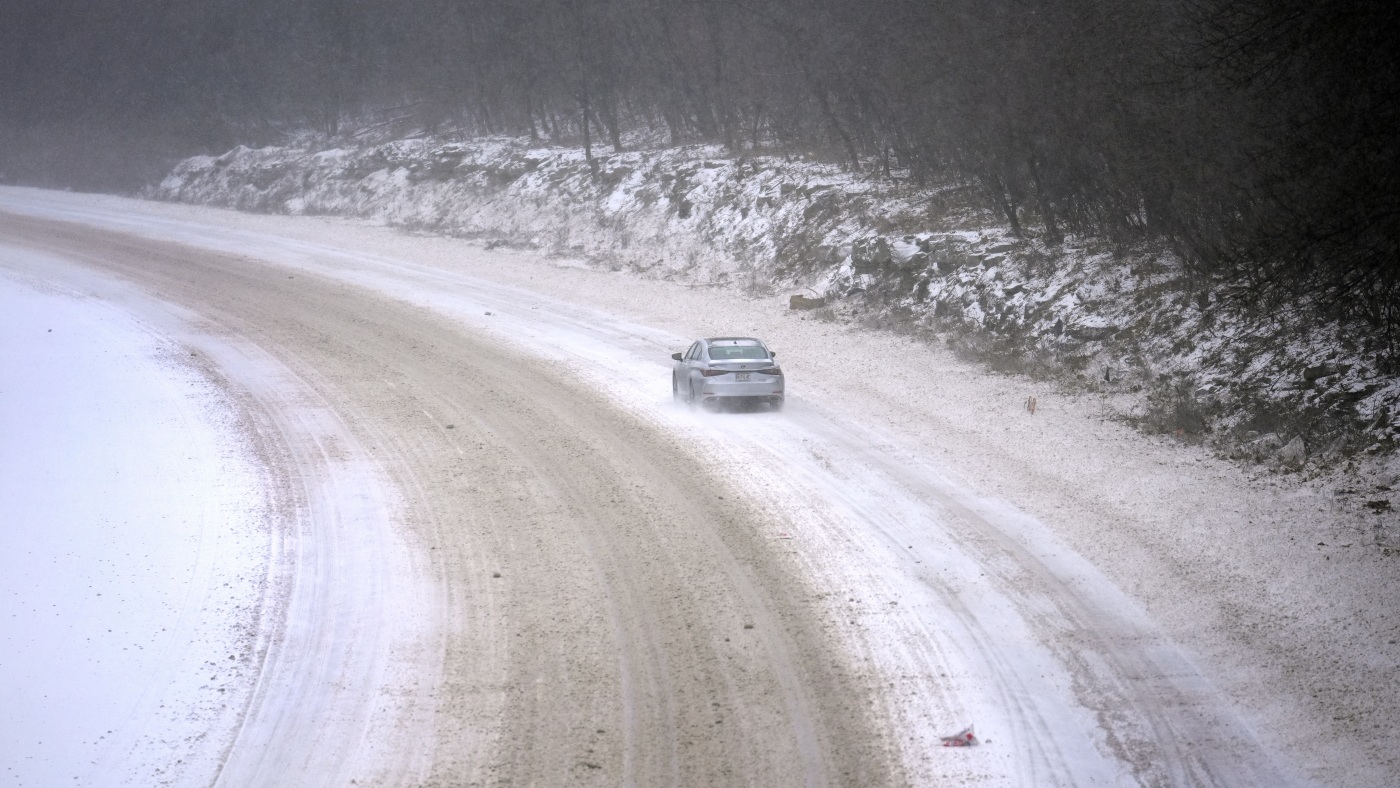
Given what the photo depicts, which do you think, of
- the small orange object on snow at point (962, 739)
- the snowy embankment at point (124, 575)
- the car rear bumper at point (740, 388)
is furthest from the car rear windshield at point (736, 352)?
the small orange object on snow at point (962, 739)

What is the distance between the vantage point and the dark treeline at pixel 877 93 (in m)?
11.4

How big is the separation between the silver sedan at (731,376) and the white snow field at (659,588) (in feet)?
1.41

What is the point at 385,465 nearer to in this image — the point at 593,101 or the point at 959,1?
the point at 959,1

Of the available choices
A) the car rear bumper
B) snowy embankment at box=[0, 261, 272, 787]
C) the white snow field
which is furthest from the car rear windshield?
snowy embankment at box=[0, 261, 272, 787]

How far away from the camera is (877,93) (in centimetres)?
2962

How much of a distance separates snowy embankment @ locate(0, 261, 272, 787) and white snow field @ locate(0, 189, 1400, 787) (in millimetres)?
49

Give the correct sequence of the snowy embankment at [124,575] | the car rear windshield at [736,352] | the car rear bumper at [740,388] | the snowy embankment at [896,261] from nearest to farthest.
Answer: the snowy embankment at [124,575]
the snowy embankment at [896,261]
the car rear bumper at [740,388]
the car rear windshield at [736,352]

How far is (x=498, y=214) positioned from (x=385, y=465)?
22272mm

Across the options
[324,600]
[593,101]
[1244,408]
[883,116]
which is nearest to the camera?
[324,600]

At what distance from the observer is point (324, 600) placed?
1097cm

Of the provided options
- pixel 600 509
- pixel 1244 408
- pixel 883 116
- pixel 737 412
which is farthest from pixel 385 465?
pixel 883 116

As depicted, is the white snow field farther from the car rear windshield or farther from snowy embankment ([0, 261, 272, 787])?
the car rear windshield

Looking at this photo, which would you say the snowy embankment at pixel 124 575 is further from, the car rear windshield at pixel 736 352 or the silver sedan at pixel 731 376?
the car rear windshield at pixel 736 352

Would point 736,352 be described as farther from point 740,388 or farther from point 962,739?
point 962,739
